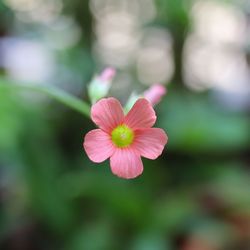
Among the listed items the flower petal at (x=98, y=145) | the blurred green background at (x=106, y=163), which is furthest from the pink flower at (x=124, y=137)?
the blurred green background at (x=106, y=163)

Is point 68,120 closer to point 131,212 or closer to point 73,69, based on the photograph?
point 73,69

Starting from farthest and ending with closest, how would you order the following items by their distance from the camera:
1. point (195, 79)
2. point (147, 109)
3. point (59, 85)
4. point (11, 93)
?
point (195, 79), point (59, 85), point (11, 93), point (147, 109)

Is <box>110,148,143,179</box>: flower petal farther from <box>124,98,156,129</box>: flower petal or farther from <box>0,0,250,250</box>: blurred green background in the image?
<box>0,0,250,250</box>: blurred green background

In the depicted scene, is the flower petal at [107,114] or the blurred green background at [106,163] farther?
the blurred green background at [106,163]

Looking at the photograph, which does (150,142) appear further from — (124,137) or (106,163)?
(106,163)

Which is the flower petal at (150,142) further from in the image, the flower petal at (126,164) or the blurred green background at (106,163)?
the blurred green background at (106,163)

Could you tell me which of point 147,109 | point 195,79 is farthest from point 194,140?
point 147,109
